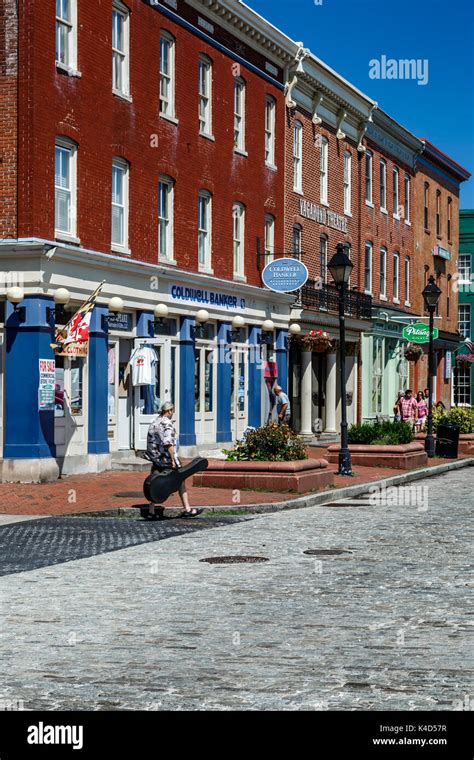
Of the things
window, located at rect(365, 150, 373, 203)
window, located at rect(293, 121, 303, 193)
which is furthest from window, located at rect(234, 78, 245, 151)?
window, located at rect(365, 150, 373, 203)

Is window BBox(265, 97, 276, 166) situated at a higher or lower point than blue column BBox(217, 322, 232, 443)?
higher

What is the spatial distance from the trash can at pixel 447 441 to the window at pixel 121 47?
12318 millimetres

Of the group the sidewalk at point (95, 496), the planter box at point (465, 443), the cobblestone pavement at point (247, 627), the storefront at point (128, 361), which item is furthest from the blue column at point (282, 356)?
the cobblestone pavement at point (247, 627)

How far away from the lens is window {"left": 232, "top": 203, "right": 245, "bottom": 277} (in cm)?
3272

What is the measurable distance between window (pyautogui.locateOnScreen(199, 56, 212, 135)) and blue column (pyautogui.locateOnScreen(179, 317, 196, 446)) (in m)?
5.00

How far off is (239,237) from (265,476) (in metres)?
13.6

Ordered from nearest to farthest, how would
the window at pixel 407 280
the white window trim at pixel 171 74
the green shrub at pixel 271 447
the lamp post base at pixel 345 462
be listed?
the green shrub at pixel 271 447 < the lamp post base at pixel 345 462 < the white window trim at pixel 171 74 < the window at pixel 407 280

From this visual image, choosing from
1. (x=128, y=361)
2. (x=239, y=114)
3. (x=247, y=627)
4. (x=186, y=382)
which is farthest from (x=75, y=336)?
(x=247, y=627)

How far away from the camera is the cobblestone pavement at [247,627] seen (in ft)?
22.6

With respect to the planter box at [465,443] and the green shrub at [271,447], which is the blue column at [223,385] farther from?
the green shrub at [271,447]

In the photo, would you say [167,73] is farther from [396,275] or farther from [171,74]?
[396,275]

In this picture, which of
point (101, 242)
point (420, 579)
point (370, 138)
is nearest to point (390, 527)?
point (420, 579)

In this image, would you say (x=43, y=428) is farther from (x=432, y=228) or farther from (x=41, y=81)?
(x=432, y=228)

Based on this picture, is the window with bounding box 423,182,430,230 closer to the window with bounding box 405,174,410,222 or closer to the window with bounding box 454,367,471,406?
the window with bounding box 405,174,410,222
